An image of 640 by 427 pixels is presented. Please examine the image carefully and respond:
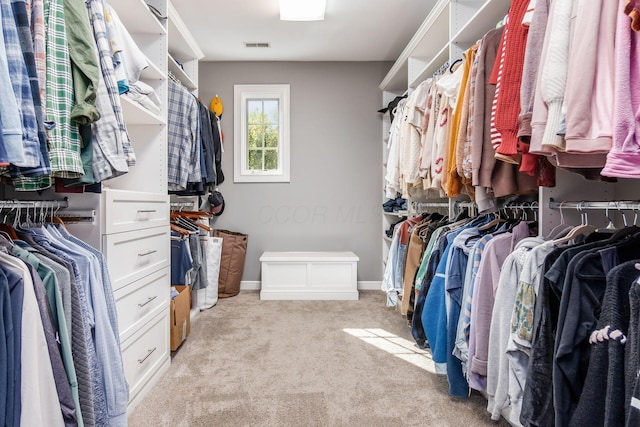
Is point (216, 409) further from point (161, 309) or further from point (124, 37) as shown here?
point (124, 37)

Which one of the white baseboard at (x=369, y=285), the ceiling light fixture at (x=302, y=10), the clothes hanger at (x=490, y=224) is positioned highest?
the ceiling light fixture at (x=302, y=10)

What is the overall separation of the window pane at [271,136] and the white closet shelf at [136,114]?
2017 millimetres

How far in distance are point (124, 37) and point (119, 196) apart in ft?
2.16

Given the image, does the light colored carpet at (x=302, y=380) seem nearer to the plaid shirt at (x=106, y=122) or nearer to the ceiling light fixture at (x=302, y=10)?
the plaid shirt at (x=106, y=122)

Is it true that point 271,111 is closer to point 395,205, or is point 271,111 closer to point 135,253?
point 395,205

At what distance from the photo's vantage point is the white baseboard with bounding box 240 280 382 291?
13.4ft

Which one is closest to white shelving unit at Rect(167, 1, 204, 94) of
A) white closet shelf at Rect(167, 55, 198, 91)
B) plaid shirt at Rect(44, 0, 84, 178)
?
white closet shelf at Rect(167, 55, 198, 91)

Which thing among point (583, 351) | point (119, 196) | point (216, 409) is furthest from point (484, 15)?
point (216, 409)

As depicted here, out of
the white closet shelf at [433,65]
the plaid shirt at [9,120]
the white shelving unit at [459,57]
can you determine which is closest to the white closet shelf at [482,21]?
the white shelving unit at [459,57]

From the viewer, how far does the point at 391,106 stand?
11.9 feet

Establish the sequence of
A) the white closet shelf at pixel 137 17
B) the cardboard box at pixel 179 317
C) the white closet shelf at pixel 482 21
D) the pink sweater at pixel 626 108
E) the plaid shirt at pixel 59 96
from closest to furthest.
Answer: the pink sweater at pixel 626 108 → the plaid shirt at pixel 59 96 → the white closet shelf at pixel 482 21 → the white closet shelf at pixel 137 17 → the cardboard box at pixel 179 317

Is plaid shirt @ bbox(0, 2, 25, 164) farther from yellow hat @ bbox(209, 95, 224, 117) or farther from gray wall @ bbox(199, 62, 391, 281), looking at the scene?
gray wall @ bbox(199, 62, 391, 281)

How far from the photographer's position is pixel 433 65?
272cm

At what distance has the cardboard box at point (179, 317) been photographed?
2305 millimetres
